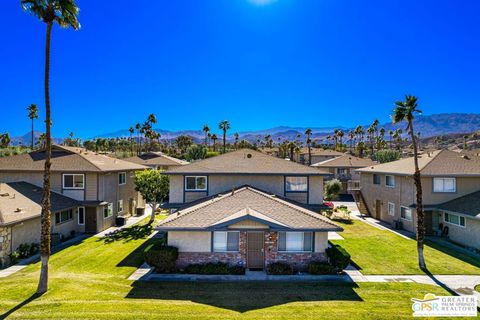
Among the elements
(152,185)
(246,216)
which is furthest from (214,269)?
(152,185)

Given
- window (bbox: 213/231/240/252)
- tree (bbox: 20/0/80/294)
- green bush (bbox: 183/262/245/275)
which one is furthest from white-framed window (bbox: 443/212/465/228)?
tree (bbox: 20/0/80/294)

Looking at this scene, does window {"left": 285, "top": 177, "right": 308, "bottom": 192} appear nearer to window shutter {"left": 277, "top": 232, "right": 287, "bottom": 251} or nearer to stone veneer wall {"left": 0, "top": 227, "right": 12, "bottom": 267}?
window shutter {"left": 277, "top": 232, "right": 287, "bottom": 251}

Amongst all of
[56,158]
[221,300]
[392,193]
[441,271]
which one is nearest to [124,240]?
[56,158]

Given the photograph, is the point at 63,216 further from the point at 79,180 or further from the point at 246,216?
the point at 246,216

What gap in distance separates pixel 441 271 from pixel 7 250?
84.6ft

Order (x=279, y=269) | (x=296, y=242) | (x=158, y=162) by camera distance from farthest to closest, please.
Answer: (x=158, y=162), (x=296, y=242), (x=279, y=269)

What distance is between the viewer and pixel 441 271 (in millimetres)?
16750

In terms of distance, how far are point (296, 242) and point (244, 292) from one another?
4529mm

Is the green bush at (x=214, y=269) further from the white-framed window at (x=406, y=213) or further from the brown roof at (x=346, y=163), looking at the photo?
the brown roof at (x=346, y=163)

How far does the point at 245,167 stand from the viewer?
2384 cm

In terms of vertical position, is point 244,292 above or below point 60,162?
below

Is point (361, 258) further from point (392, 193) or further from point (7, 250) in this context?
point (7, 250)

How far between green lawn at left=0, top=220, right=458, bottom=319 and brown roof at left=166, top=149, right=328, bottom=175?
9407mm

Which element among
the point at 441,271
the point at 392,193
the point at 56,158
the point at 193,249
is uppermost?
the point at 56,158
